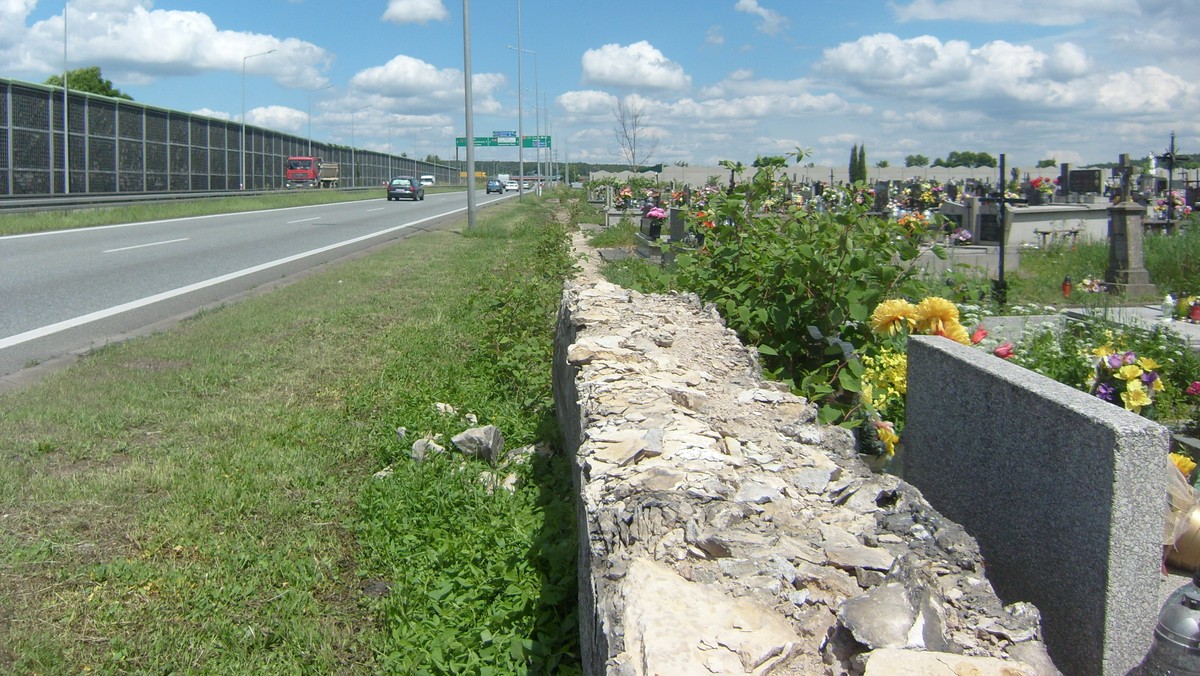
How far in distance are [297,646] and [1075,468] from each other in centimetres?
233

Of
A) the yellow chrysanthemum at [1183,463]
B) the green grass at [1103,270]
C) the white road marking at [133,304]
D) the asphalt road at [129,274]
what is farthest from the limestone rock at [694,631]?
the white road marking at [133,304]

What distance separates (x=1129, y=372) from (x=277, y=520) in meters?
3.50

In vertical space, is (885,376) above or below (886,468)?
above

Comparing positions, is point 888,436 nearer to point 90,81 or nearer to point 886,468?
point 886,468

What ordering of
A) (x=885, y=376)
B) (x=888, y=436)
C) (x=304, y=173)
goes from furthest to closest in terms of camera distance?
(x=304, y=173) → (x=885, y=376) → (x=888, y=436)

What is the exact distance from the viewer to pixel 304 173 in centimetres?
5984

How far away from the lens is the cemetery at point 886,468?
2.14 m

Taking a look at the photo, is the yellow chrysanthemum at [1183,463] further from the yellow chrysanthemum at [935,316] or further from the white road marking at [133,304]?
the white road marking at [133,304]

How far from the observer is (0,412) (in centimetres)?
552

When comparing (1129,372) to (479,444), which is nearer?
(1129,372)

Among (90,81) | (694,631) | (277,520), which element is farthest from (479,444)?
(90,81)

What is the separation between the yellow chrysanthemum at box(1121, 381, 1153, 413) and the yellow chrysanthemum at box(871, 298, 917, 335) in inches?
34.8

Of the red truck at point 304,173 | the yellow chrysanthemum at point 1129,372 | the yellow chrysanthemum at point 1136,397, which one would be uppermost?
the red truck at point 304,173

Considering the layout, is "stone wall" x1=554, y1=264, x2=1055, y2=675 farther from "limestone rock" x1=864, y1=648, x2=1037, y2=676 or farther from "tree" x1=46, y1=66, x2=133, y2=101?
"tree" x1=46, y1=66, x2=133, y2=101
